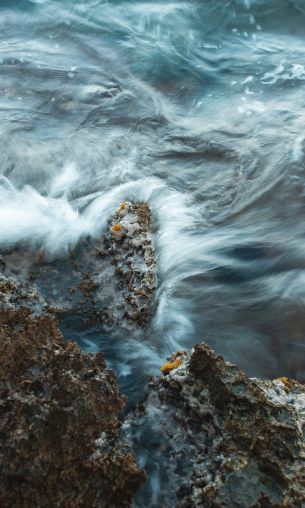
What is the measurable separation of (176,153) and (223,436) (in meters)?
4.32

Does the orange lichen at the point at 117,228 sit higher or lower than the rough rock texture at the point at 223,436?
lower

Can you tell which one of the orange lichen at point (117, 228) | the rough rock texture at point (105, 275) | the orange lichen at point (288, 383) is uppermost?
the orange lichen at point (288, 383)

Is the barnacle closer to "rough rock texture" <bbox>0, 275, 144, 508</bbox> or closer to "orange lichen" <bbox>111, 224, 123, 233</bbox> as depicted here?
"rough rock texture" <bbox>0, 275, 144, 508</bbox>

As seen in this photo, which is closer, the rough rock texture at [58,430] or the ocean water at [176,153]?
the rough rock texture at [58,430]

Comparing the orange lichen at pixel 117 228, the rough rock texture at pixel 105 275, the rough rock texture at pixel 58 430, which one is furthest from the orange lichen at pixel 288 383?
the orange lichen at pixel 117 228

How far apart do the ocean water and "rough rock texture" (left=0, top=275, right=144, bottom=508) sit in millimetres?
755

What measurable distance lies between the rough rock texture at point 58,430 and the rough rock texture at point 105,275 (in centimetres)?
122

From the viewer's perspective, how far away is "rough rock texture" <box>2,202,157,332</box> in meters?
3.85

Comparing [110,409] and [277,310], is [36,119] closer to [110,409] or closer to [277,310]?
[277,310]

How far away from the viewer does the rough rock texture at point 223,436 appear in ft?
7.43

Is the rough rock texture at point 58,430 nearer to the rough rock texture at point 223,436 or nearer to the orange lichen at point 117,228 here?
the rough rock texture at point 223,436

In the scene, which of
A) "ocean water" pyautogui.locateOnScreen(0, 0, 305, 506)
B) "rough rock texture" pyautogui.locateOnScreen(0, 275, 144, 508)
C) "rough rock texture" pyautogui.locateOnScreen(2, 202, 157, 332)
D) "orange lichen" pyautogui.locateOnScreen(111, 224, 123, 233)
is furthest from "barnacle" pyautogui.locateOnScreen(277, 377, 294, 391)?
"orange lichen" pyautogui.locateOnScreen(111, 224, 123, 233)

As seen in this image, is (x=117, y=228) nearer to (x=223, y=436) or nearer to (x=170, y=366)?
(x=170, y=366)

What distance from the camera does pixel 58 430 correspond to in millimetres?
2242
